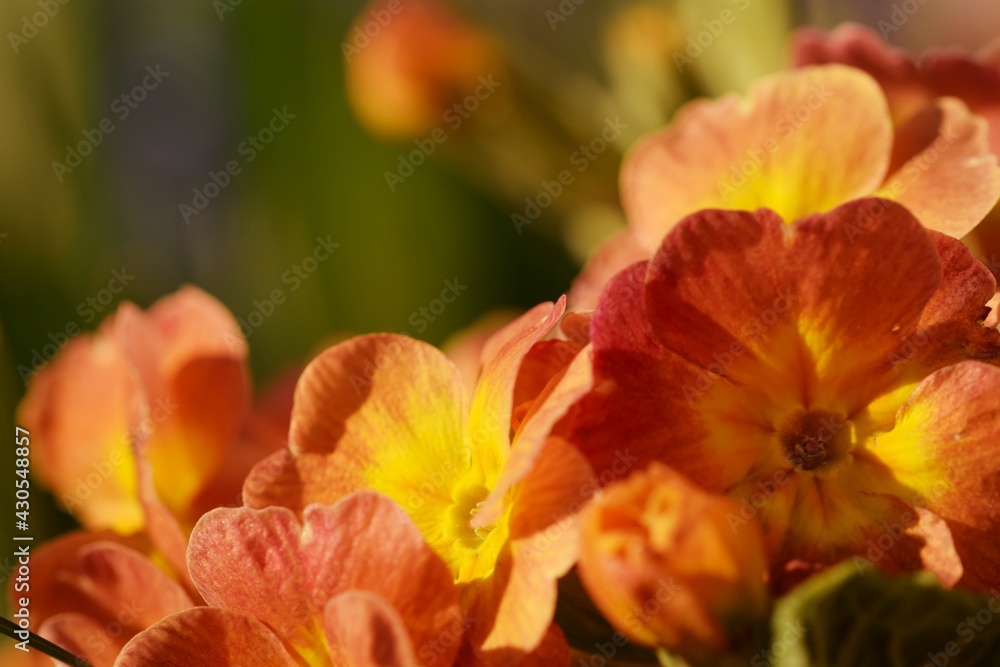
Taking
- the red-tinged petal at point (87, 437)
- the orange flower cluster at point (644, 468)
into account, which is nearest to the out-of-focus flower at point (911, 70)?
the orange flower cluster at point (644, 468)

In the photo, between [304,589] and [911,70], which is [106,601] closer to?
[304,589]

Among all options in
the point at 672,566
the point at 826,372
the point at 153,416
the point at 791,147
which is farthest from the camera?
the point at 153,416

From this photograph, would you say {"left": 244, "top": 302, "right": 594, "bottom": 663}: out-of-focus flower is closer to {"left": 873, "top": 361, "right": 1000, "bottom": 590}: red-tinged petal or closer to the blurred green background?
{"left": 873, "top": 361, "right": 1000, "bottom": 590}: red-tinged petal

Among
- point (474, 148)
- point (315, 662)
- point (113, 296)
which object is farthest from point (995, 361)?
point (113, 296)

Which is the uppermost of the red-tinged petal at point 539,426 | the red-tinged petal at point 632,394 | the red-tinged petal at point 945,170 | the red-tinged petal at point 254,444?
the red-tinged petal at point 539,426

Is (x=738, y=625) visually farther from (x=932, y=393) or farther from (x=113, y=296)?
(x=113, y=296)

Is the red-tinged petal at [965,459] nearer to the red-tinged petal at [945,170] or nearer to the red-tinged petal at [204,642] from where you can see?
the red-tinged petal at [945,170]

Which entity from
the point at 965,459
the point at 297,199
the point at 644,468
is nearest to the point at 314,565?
the point at 644,468
